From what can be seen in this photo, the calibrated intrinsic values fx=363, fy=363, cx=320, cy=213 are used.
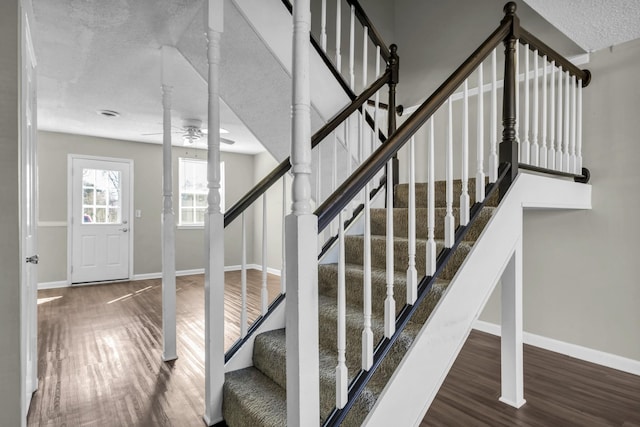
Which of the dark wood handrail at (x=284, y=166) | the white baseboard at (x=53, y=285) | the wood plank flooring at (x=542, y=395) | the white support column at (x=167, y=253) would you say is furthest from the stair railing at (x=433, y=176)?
the white baseboard at (x=53, y=285)

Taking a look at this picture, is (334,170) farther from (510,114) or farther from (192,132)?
(192,132)

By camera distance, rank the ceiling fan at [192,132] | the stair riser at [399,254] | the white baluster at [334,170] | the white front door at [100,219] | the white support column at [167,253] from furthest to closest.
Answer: the white front door at [100,219] < the ceiling fan at [192,132] < the white support column at [167,253] < the white baluster at [334,170] < the stair riser at [399,254]

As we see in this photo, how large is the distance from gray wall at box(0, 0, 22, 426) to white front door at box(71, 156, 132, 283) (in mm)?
5051

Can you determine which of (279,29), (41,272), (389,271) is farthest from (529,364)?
(41,272)

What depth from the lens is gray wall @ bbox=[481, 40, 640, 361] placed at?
267cm

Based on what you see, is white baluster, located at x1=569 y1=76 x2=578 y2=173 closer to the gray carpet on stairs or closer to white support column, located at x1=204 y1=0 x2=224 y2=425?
the gray carpet on stairs

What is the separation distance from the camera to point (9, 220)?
1.59 m

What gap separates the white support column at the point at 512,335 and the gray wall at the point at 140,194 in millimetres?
5850

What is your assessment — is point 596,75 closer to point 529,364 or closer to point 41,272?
point 529,364

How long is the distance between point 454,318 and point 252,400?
1.09m

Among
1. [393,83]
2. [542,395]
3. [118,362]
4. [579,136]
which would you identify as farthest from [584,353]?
[118,362]

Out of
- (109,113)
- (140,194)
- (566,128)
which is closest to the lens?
(566,128)

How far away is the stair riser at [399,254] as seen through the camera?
1.91 m

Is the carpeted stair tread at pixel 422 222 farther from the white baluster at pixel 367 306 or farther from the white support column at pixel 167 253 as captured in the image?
the white support column at pixel 167 253
